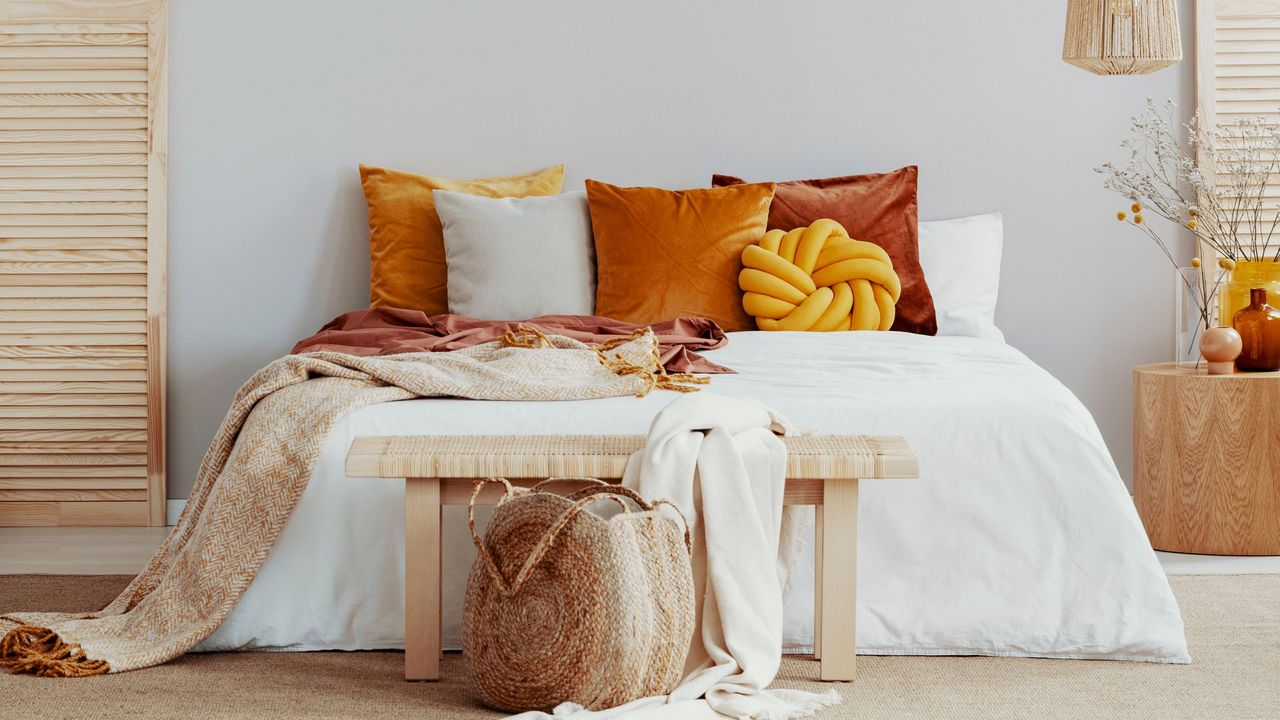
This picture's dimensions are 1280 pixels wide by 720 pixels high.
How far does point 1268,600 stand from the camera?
2748 mm

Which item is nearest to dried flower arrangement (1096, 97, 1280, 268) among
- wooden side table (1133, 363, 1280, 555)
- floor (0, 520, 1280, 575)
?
wooden side table (1133, 363, 1280, 555)

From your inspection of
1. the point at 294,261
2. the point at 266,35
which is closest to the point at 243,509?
the point at 294,261

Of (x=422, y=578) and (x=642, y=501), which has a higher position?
(x=642, y=501)

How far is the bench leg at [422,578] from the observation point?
2119mm

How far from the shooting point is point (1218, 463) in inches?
124

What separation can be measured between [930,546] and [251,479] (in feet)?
4.05

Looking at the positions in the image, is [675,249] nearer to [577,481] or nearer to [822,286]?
[822,286]

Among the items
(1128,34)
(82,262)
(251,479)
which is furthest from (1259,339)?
(82,262)

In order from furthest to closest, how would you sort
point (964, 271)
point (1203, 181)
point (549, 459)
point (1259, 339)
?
point (1203, 181) → point (964, 271) → point (1259, 339) → point (549, 459)

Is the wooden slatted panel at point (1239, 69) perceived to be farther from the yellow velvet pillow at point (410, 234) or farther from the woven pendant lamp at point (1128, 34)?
the yellow velvet pillow at point (410, 234)

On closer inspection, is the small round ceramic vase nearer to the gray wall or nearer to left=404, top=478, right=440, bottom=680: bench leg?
the gray wall

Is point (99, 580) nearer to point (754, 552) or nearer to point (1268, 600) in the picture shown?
point (754, 552)

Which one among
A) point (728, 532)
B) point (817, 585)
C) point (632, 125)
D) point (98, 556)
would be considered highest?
point (632, 125)

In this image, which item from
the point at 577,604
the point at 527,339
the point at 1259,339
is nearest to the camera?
the point at 577,604
